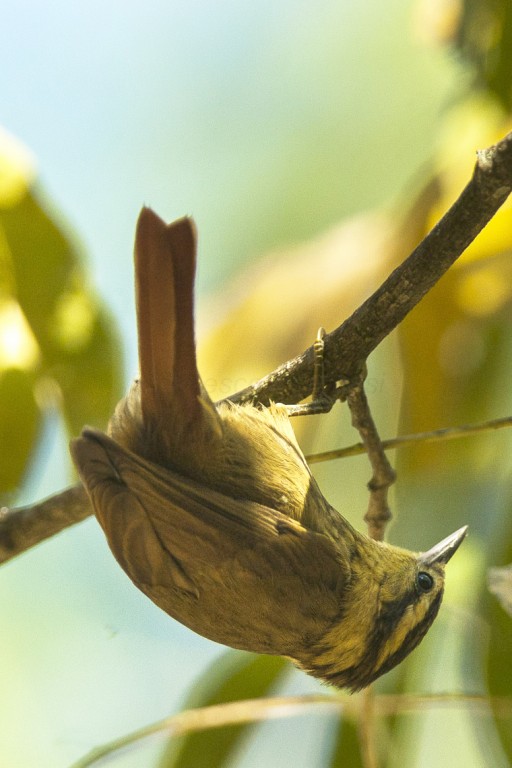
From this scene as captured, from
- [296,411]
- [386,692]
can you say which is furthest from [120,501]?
[386,692]

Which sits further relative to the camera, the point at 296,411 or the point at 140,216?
the point at 296,411

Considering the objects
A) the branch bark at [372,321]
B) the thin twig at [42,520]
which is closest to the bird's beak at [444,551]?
the branch bark at [372,321]

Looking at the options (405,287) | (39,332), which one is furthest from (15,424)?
(405,287)

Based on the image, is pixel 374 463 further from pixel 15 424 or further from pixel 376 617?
pixel 15 424

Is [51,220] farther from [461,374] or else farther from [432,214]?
[461,374]

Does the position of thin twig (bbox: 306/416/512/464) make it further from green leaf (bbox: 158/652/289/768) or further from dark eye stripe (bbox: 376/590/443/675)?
green leaf (bbox: 158/652/289/768)

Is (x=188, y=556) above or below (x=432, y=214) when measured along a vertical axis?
below
